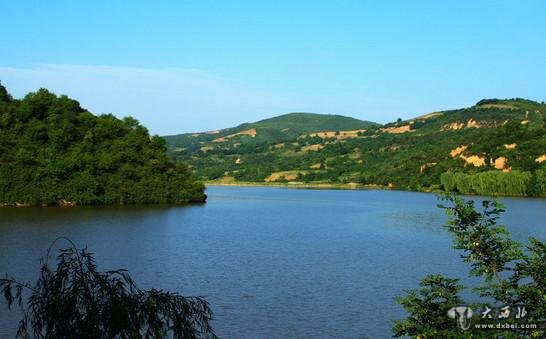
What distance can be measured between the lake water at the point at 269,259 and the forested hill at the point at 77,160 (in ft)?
54.0

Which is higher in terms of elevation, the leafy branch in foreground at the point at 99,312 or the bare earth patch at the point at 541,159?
the bare earth patch at the point at 541,159

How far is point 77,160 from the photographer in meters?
104

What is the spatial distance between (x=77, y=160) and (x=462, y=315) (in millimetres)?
99024

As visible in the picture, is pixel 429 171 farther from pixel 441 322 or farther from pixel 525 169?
pixel 441 322

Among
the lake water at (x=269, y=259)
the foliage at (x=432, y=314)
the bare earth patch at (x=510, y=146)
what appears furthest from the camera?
the bare earth patch at (x=510, y=146)

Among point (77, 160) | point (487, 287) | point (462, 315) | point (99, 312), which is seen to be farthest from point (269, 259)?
point (77, 160)

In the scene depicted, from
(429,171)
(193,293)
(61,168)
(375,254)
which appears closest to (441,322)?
(193,293)

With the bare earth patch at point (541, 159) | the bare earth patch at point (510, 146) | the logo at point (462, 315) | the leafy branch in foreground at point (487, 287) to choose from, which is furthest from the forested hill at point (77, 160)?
the bare earth patch at point (510, 146)

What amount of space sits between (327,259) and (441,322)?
110 feet

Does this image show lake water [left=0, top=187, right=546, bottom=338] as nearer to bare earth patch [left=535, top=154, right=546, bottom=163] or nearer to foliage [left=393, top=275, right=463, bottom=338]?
foliage [left=393, top=275, right=463, bottom=338]

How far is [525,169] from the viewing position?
6324 inches

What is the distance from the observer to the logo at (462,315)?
13430 mm

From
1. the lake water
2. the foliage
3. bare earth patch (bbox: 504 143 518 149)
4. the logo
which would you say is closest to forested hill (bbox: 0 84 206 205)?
the lake water

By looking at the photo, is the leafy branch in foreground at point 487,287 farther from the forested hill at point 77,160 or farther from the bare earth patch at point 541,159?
the bare earth patch at point 541,159
